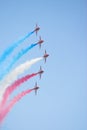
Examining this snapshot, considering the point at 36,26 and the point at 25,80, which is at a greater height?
the point at 36,26

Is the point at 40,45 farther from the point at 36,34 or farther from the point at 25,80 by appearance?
the point at 25,80

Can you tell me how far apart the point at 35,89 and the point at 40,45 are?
335 inches

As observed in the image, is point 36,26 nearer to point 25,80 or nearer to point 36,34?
point 36,34

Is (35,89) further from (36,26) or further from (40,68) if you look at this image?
(36,26)

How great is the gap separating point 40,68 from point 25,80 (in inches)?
258

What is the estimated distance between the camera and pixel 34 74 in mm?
99375

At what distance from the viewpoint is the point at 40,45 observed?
101000 millimetres

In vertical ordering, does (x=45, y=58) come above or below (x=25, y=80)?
above

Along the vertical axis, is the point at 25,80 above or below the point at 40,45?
below

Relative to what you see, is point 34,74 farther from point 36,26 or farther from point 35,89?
point 36,26

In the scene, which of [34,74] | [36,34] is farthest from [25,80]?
[36,34]

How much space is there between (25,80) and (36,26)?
1173 cm

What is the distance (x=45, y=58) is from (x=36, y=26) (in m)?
6.43

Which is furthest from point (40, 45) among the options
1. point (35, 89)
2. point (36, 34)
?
point (35, 89)
